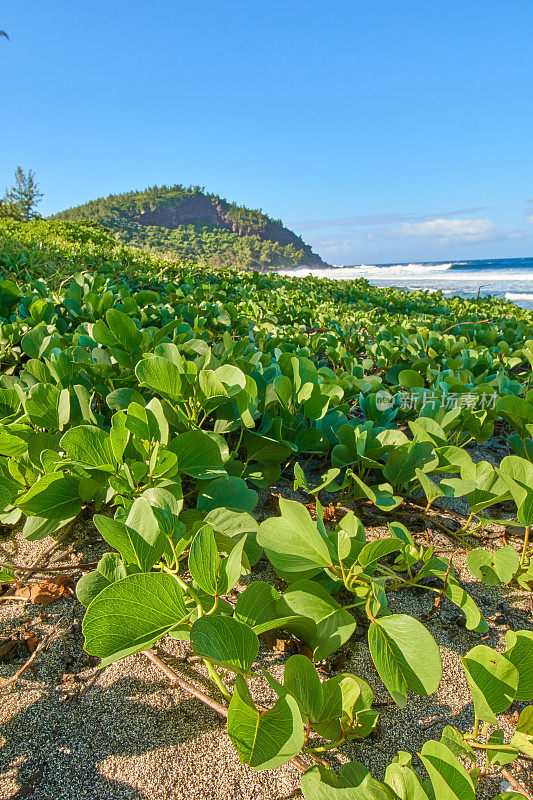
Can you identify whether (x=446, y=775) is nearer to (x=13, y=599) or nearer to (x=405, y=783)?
(x=405, y=783)

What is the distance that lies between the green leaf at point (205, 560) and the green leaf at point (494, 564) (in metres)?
0.66

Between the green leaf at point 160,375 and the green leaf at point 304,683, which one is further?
the green leaf at point 160,375

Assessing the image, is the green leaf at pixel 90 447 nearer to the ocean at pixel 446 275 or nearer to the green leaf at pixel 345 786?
the green leaf at pixel 345 786

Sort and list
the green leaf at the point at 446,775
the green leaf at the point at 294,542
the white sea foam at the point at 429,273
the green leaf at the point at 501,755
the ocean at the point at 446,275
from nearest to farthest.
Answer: the green leaf at the point at 446,775, the green leaf at the point at 501,755, the green leaf at the point at 294,542, the ocean at the point at 446,275, the white sea foam at the point at 429,273

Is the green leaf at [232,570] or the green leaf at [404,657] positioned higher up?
the green leaf at [232,570]

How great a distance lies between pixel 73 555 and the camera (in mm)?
1054

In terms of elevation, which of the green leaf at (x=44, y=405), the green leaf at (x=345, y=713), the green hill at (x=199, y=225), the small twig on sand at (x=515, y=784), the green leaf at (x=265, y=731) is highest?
the green hill at (x=199, y=225)

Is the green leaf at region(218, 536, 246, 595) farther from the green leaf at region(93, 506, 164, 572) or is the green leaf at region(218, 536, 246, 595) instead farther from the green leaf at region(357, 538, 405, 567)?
the green leaf at region(357, 538, 405, 567)

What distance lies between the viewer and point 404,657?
0.68 metres

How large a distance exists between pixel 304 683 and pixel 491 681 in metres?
0.26

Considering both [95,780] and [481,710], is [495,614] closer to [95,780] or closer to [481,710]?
[481,710]

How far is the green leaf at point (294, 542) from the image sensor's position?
0.79 metres

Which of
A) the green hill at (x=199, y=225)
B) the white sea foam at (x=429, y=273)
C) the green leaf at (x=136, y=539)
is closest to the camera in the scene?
the green leaf at (x=136, y=539)

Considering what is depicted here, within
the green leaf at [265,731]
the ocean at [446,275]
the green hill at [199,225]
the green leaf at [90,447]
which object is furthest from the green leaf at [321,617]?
the green hill at [199,225]
